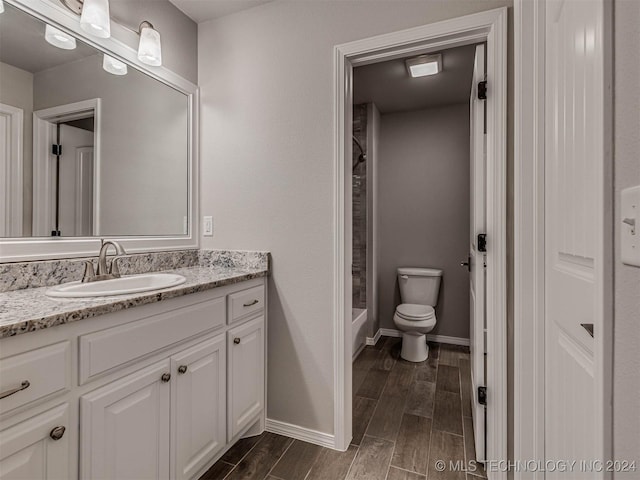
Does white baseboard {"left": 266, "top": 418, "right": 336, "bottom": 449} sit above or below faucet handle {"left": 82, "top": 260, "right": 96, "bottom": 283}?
below

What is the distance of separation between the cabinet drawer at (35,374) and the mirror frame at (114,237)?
605 mm

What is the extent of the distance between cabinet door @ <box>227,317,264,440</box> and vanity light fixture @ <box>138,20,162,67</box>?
147 cm

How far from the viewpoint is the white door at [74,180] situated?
56.7 inches

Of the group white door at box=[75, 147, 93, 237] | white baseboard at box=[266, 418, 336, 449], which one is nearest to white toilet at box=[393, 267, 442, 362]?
white baseboard at box=[266, 418, 336, 449]

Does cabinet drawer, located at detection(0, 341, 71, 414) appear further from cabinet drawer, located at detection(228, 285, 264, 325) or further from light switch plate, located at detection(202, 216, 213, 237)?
light switch plate, located at detection(202, 216, 213, 237)

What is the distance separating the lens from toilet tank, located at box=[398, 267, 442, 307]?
3181 mm

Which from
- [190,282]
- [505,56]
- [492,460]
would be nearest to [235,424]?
[190,282]

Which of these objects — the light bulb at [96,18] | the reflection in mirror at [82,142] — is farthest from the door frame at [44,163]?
the light bulb at [96,18]

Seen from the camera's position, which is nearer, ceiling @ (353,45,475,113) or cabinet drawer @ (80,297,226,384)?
cabinet drawer @ (80,297,226,384)

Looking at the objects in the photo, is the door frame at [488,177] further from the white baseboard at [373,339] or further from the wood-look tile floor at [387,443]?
the white baseboard at [373,339]

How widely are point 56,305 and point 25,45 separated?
108 centimetres

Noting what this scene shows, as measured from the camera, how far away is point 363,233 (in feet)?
10.6

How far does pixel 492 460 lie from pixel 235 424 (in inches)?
46.1

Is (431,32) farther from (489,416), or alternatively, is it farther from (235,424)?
(235,424)
